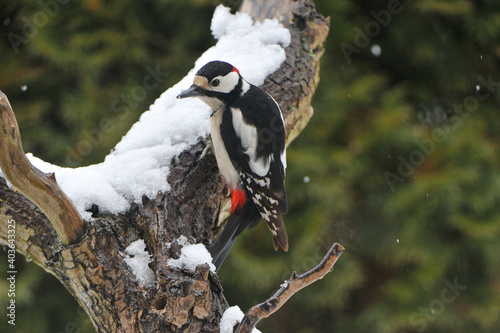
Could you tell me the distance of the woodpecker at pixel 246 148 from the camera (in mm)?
1749

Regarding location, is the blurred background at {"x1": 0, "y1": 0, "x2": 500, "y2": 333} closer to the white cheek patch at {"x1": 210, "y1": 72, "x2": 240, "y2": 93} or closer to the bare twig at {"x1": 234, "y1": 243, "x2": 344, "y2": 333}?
the white cheek patch at {"x1": 210, "y1": 72, "x2": 240, "y2": 93}

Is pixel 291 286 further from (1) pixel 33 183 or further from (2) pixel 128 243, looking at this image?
(1) pixel 33 183

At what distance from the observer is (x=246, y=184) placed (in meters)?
1.77

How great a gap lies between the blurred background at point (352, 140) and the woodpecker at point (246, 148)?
1.32m

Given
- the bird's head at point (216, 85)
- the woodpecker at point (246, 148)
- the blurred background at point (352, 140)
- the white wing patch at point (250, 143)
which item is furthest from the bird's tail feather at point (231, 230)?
the blurred background at point (352, 140)

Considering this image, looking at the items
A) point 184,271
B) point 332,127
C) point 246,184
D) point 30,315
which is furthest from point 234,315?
point 30,315

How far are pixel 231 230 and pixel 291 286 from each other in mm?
512

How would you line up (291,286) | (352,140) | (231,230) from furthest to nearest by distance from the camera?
1. (352,140)
2. (231,230)
3. (291,286)

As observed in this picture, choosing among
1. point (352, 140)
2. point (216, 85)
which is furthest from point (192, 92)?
point (352, 140)

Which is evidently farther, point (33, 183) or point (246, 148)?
point (246, 148)

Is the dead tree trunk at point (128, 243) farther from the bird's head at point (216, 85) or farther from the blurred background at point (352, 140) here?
the blurred background at point (352, 140)

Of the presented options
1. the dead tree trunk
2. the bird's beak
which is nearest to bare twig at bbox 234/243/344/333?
the dead tree trunk

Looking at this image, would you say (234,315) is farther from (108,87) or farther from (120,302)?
(108,87)

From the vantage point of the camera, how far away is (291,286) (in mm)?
1211
